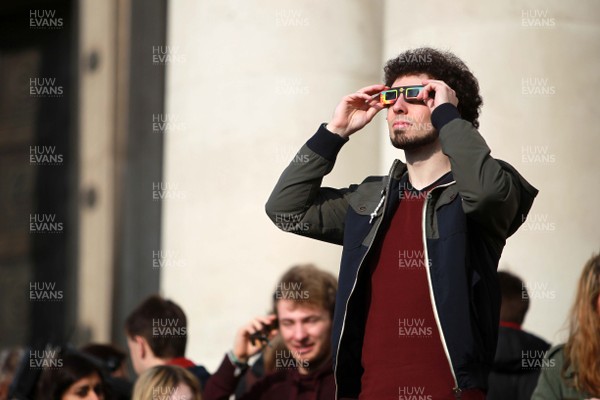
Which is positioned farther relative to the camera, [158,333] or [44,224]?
[44,224]

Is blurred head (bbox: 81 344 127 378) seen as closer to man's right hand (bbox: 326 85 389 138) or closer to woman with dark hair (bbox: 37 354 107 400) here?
woman with dark hair (bbox: 37 354 107 400)

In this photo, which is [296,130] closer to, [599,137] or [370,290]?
[599,137]

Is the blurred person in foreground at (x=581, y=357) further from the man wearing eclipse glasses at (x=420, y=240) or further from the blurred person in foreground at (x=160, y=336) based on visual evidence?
the blurred person in foreground at (x=160, y=336)

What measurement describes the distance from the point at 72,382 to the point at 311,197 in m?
2.48

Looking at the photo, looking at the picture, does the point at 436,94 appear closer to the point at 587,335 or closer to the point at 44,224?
the point at 587,335

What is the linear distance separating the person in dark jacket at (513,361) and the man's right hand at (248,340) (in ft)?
3.91

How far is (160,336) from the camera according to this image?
6.84 meters

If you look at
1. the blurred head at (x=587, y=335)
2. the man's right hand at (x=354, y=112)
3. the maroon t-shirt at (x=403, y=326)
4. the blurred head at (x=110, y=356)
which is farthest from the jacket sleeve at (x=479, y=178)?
the blurred head at (x=110, y=356)

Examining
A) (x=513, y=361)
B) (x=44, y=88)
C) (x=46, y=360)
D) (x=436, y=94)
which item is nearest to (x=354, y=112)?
(x=436, y=94)

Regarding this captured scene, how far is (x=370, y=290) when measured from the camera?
4.43 meters

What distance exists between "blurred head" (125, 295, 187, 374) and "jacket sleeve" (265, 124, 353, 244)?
2161 millimetres

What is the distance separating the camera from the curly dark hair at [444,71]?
15.5 ft

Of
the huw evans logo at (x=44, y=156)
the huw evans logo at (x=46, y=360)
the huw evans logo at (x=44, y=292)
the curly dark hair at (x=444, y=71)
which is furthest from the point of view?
the huw evans logo at (x=44, y=156)

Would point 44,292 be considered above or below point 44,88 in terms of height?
below
